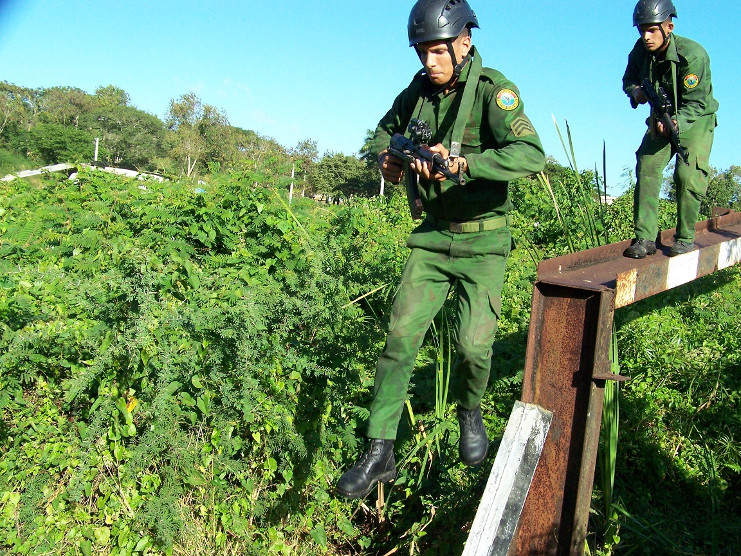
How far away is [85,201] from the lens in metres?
7.91

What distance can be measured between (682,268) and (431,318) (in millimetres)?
2028

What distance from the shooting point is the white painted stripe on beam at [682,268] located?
4344 millimetres

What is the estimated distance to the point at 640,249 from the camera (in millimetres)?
4684

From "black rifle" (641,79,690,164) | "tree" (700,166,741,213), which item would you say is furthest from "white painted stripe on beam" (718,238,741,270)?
"tree" (700,166,741,213)

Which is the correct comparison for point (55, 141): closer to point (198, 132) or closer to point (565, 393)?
point (198, 132)

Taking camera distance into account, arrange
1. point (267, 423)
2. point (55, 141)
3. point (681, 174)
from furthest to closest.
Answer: point (55, 141) → point (681, 174) → point (267, 423)

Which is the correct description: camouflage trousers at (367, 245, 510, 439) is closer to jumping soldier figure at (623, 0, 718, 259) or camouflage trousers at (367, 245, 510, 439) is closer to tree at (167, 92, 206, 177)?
jumping soldier figure at (623, 0, 718, 259)

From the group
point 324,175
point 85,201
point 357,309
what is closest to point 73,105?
point 324,175

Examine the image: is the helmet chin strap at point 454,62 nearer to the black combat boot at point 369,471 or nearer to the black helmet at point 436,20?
the black helmet at point 436,20

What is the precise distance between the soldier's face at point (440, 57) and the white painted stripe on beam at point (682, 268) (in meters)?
1.91

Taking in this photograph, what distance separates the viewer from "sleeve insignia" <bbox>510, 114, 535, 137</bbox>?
131 inches

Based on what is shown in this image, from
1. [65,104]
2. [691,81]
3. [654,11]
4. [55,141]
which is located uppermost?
[65,104]

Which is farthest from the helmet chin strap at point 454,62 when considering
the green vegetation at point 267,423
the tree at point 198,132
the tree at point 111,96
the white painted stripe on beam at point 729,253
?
the tree at point 111,96

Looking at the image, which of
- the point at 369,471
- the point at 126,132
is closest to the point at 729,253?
the point at 369,471
